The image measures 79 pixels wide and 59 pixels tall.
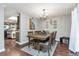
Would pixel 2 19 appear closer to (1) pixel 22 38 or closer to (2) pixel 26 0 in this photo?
(2) pixel 26 0

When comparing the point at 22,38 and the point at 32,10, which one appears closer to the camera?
the point at 32,10

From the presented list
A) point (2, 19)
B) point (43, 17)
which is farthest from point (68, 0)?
point (2, 19)

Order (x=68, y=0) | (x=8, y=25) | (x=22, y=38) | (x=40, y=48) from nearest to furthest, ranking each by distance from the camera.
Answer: (x=68, y=0)
(x=8, y=25)
(x=40, y=48)
(x=22, y=38)

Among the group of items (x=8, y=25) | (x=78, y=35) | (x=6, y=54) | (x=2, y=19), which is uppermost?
(x=2, y=19)

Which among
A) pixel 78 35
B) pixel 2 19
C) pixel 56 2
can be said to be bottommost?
pixel 78 35

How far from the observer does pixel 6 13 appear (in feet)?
8.21

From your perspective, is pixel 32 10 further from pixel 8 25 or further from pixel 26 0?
pixel 8 25

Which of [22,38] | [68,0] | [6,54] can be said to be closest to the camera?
[68,0]

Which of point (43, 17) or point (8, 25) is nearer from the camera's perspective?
point (8, 25)

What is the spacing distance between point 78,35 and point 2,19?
220 centimetres

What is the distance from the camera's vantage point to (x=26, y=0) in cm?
204

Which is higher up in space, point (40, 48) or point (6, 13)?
point (6, 13)

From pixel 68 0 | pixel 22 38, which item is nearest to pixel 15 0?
pixel 68 0

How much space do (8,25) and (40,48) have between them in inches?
52.9
